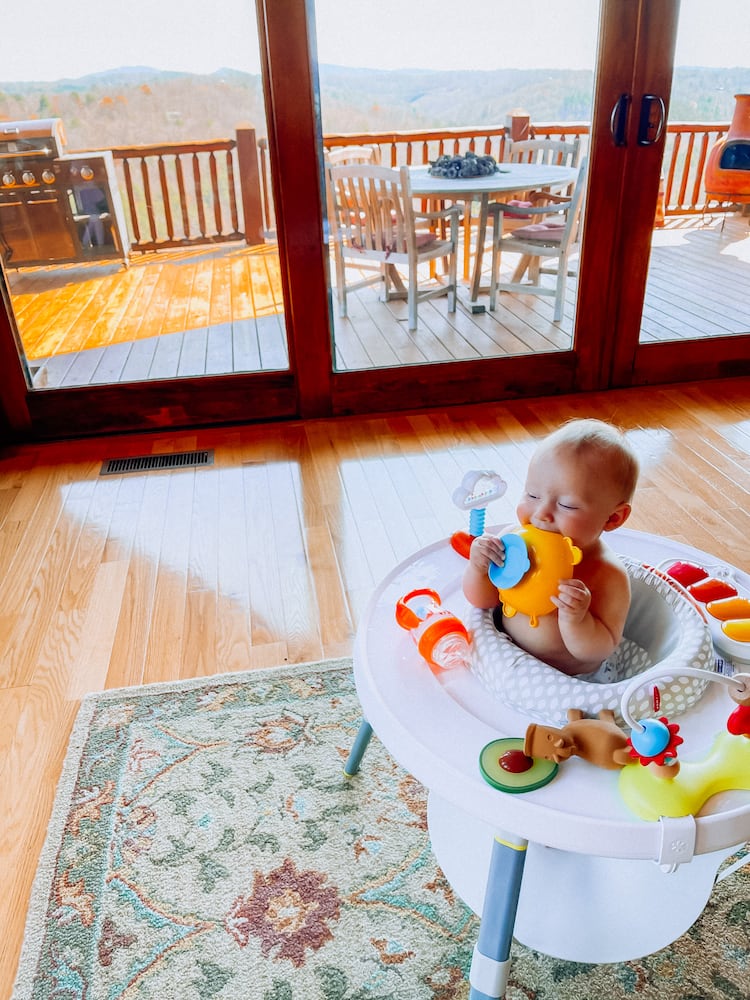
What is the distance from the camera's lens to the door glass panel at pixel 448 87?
254 cm

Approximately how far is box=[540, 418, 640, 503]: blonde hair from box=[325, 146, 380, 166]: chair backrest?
6.47 ft

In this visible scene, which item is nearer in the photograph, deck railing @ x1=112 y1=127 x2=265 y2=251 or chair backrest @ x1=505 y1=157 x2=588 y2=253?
deck railing @ x1=112 y1=127 x2=265 y2=251

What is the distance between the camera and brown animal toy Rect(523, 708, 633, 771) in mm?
865

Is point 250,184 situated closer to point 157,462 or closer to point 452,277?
point 157,462

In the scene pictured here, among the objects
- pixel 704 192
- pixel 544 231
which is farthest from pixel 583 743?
pixel 544 231

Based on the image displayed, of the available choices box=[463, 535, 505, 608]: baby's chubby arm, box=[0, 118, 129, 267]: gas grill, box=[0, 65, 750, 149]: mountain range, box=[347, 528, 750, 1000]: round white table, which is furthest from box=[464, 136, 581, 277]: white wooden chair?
box=[463, 535, 505, 608]: baby's chubby arm

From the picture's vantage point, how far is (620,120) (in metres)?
2.67

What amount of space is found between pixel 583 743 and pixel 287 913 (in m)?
0.61

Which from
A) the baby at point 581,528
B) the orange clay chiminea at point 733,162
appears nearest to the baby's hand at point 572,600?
the baby at point 581,528

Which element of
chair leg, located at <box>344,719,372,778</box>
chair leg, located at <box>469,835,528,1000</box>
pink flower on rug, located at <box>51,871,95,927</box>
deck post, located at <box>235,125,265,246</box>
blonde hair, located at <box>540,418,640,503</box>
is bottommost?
pink flower on rug, located at <box>51,871,95,927</box>

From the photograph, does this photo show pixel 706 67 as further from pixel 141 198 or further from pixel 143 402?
pixel 143 402

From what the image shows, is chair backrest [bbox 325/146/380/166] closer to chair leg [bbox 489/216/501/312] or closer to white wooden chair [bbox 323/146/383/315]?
white wooden chair [bbox 323/146/383/315]

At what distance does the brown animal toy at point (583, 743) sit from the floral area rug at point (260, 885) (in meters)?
0.45

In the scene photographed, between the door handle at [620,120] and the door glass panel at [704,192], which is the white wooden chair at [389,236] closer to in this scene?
the door handle at [620,120]
